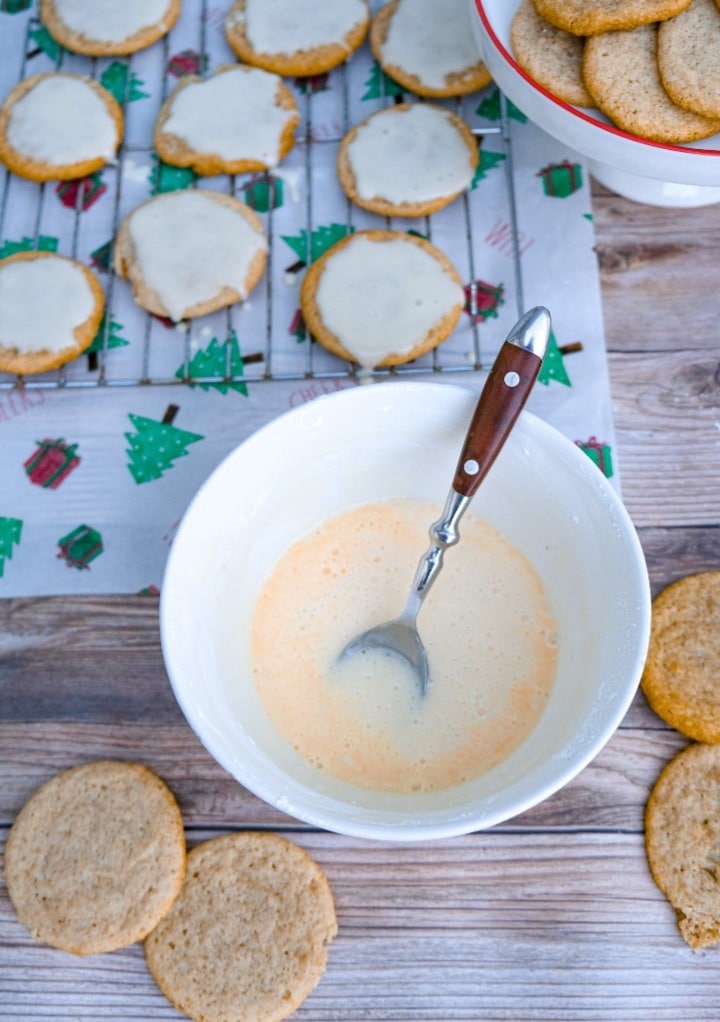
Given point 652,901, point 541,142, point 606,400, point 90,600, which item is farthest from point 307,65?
point 652,901

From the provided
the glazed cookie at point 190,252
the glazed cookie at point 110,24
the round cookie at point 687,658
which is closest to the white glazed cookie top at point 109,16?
the glazed cookie at point 110,24

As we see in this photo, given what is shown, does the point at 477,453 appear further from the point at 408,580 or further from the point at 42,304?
the point at 42,304

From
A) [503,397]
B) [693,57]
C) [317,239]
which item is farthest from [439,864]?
[693,57]

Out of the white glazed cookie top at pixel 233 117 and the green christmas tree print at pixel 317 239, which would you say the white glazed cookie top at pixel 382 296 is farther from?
the white glazed cookie top at pixel 233 117

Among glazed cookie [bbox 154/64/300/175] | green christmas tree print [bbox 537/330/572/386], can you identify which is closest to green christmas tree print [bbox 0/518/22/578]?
glazed cookie [bbox 154/64/300/175]

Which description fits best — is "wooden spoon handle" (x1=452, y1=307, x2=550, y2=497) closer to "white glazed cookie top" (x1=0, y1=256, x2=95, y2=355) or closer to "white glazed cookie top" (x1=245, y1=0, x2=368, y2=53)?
"white glazed cookie top" (x1=0, y1=256, x2=95, y2=355)
